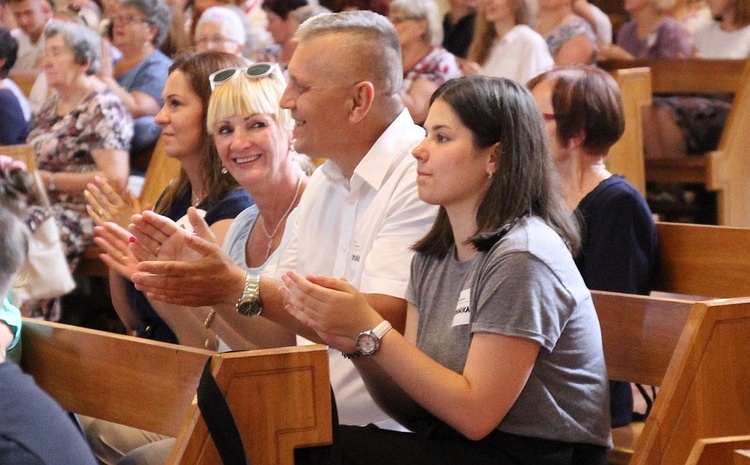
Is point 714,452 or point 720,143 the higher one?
point 720,143

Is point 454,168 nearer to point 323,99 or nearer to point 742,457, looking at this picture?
point 323,99

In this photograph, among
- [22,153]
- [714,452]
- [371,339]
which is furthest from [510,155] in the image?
[22,153]

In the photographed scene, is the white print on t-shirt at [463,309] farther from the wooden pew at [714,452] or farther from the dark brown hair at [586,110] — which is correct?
the dark brown hair at [586,110]

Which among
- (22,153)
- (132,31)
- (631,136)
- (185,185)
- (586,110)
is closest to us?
(586,110)

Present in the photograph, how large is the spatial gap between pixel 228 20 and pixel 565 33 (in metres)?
1.59

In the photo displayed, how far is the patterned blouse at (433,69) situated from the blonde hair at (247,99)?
2337mm

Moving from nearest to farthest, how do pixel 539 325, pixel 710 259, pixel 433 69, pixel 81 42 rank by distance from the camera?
1. pixel 539 325
2. pixel 710 259
3. pixel 81 42
4. pixel 433 69

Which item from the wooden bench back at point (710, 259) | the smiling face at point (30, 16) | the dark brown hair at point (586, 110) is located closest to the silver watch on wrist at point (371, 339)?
the wooden bench back at point (710, 259)

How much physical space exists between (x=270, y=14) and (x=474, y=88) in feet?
12.8

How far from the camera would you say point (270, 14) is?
5719mm

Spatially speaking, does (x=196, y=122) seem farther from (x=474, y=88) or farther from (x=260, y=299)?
(x=474, y=88)

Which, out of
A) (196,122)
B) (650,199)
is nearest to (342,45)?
(196,122)

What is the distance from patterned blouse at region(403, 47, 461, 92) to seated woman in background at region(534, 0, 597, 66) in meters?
0.46

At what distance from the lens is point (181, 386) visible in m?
1.89
